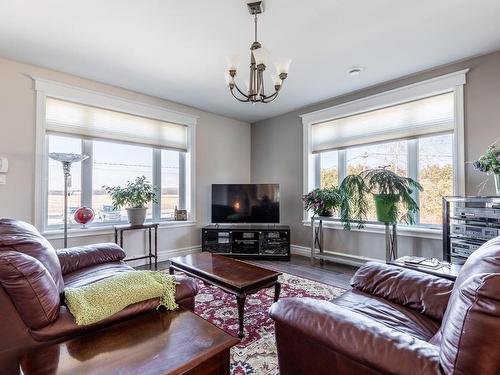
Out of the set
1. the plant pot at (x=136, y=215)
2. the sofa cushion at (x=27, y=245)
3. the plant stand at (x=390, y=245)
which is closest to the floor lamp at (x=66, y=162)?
the plant pot at (x=136, y=215)

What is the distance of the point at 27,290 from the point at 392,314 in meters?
1.83

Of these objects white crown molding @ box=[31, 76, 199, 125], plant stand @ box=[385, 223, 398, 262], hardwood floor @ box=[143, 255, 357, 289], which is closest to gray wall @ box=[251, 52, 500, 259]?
plant stand @ box=[385, 223, 398, 262]

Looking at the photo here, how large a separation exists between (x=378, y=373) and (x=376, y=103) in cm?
351

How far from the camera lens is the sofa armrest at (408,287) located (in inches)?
59.7

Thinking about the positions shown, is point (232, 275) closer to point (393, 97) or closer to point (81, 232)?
point (81, 232)

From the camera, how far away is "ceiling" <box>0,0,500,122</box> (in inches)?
84.1

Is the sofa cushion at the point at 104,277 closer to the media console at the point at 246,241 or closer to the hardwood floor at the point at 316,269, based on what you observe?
the hardwood floor at the point at 316,269

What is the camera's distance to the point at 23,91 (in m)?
3.04

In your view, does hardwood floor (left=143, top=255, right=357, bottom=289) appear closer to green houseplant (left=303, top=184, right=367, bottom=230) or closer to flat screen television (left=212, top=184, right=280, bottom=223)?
green houseplant (left=303, top=184, right=367, bottom=230)

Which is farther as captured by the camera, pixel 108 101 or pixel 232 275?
pixel 108 101

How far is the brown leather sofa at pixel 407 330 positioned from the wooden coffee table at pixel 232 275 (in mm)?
713

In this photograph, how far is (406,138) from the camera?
346 centimetres

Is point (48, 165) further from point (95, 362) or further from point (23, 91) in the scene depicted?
point (95, 362)

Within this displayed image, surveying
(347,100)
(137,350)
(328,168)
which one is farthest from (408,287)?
(347,100)
